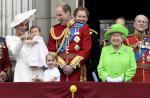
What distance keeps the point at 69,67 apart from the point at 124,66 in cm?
80

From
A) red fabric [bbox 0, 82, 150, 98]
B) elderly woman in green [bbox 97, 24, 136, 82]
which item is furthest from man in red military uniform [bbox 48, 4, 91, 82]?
red fabric [bbox 0, 82, 150, 98]

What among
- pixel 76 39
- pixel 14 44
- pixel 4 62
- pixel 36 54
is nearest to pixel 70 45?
pixel 76 39

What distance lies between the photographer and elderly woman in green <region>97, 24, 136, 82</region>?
8727mm

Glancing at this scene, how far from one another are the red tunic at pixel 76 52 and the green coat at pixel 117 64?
38 centimetres

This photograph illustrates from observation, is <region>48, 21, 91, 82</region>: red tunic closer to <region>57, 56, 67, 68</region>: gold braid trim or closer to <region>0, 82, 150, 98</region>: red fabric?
<region>57, 56, 67, 68</region>: gold braid trim

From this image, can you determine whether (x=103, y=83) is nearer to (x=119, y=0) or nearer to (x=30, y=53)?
(x=30, y=53)

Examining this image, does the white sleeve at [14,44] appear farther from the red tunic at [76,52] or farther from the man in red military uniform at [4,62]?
the red tunic at [76,52]

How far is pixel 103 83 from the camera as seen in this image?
8.39m

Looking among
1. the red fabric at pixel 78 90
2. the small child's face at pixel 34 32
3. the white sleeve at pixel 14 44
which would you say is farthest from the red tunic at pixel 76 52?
the red fabric at pixel 78 90

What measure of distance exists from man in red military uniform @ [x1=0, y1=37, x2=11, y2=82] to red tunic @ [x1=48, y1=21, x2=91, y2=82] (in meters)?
0.63

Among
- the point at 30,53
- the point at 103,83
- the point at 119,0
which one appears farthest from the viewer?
the point at 119,0

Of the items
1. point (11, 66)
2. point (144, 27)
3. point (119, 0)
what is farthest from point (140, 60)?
point (119, 0)

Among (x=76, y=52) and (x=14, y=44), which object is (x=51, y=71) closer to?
(x=76, y=52)

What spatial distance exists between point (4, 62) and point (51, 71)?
81cm
